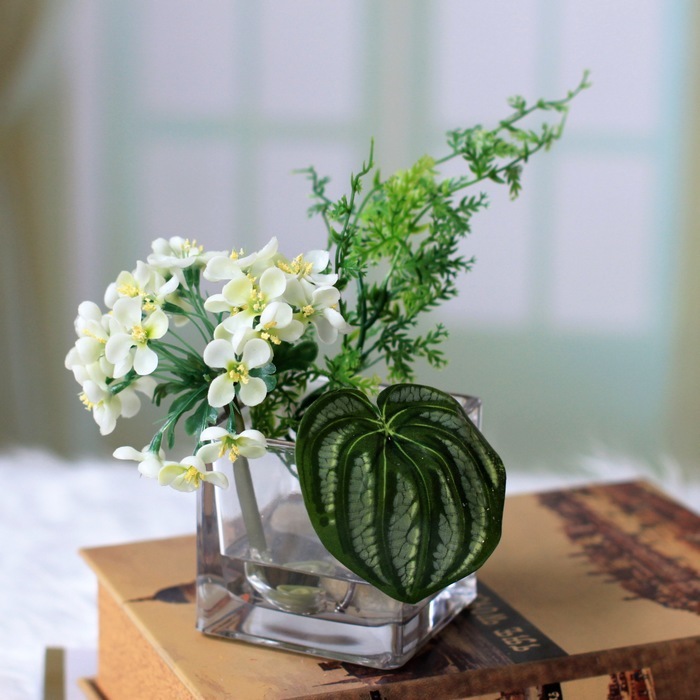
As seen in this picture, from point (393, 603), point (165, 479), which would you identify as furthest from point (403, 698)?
point (165, 479)

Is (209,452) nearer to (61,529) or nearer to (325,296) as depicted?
(325,296)

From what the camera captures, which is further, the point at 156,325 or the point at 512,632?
the point at 512,632

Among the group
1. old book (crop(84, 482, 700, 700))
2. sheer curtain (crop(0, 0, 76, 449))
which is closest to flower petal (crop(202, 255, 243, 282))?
old book (crop(84, 482, 700, 700))

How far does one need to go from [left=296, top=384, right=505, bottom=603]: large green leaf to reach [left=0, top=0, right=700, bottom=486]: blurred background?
1431 mm

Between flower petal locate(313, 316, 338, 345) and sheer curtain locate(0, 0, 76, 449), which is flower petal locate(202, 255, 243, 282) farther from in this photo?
sheer curtain locate(0, 0, 76, 449)

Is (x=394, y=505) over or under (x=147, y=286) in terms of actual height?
under

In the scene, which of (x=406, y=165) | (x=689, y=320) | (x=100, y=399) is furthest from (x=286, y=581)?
(x=689, y=320)

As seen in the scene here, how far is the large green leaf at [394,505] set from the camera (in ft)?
1.72

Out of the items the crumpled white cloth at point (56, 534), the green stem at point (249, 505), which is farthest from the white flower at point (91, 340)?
the crumpled white cloth at point (56, 534)

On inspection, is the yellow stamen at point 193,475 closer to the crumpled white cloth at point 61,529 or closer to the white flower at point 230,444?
the white flower at point 230,444

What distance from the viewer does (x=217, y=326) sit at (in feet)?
1.73

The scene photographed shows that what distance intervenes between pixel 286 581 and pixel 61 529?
2.47 ft

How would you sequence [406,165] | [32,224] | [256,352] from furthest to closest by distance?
[406,165]
[32,224]
[256,352]

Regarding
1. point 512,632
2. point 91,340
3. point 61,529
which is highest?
point 91,340
